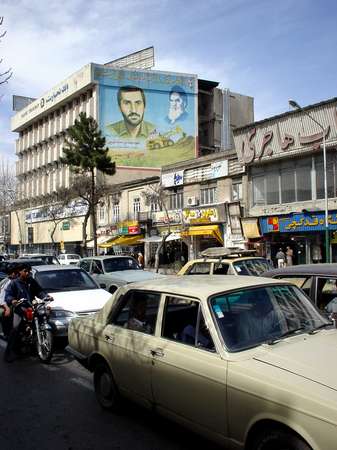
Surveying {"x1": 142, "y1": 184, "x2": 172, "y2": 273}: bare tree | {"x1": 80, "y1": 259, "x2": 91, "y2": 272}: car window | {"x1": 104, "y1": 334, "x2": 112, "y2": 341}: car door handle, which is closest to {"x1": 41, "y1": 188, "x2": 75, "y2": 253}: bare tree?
{"x1": 142, "y1": 184, "x2": 172, "y2": 273}: bare tree

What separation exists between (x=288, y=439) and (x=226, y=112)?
62706 mm

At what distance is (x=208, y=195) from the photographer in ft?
117

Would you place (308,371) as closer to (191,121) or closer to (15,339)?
(15,339)

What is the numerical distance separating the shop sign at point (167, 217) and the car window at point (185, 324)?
33016mm

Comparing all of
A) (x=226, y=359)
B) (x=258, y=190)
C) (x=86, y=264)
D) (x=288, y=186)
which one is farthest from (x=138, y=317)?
(x=258, y=190)

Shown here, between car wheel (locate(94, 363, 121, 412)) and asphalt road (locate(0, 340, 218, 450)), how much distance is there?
0.10m

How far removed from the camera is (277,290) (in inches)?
179

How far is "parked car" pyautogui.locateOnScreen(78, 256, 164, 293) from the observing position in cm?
1429

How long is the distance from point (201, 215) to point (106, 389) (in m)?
→ 30.3

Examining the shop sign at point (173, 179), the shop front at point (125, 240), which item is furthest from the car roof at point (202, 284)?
the shop front at point (125, 240)

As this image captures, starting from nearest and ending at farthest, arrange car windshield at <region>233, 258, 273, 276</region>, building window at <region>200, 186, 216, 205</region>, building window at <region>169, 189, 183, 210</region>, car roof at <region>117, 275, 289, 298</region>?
car roof at <region>117, 275, 289, 298</region>
car windshield at <region>233, 258, 273, 276</region>
building window at <region>200, 186, 216, 205</region>
building window at <region>169, 189, 183, 210</region>

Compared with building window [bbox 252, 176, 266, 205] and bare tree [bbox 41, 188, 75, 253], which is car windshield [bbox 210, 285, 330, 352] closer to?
building window [bbox 252, 176, 266, 205]

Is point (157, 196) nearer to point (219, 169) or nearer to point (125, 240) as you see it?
point (125, 240)

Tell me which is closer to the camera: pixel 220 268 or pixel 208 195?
pixel 220 268
